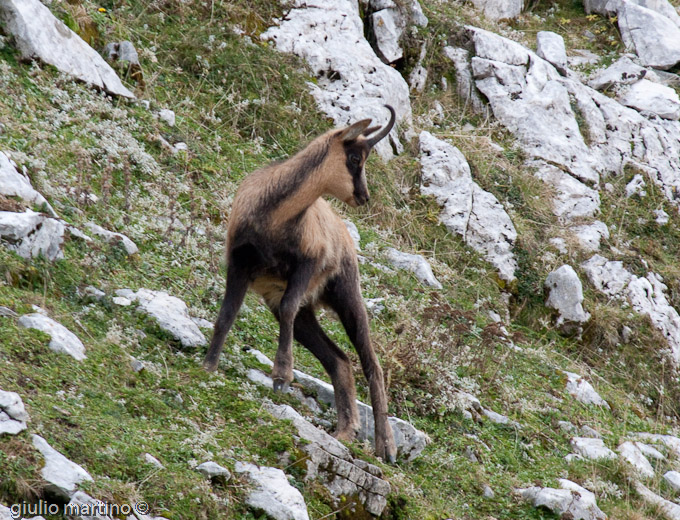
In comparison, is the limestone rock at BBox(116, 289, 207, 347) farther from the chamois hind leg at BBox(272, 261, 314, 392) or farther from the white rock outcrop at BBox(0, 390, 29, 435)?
the white rock outcrop at BBox(0, 390, 29, 435)

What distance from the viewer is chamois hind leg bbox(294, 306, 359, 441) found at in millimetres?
5629

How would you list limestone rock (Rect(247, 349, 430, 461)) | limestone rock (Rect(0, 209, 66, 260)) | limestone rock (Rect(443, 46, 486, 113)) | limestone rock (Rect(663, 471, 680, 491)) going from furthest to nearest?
limestone rock (Rect(443, 46, 486, 113)) < limestone rock (Rect(663, 471, 680, 491)) < limestone rock (Rect(247, 349, 430, 461)) < limestone rock (Rect(0, 209, 66, 260))

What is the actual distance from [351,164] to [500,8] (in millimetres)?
9823

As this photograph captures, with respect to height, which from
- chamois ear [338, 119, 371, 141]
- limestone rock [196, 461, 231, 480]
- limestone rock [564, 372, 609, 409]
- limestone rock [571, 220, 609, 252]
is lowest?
limestone rock [564, 372, 609, 409]

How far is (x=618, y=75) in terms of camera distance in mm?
13586

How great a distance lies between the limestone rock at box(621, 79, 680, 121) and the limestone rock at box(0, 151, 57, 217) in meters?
10.7

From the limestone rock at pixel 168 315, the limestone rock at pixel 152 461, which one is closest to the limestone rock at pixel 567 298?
the limestone rock at pixel 168 315

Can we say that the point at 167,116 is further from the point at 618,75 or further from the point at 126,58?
the point at 618,75

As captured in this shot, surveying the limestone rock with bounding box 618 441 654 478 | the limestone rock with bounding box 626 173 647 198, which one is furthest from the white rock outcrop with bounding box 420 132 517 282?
the limestone rock with bounding box 618 441 654 478

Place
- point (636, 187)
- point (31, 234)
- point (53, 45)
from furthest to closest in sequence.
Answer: point (636, 187) < point (53, 45) < point (31, 234)

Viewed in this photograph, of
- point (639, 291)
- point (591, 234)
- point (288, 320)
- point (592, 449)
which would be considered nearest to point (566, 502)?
point (592, 449)

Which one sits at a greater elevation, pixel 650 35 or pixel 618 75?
pixel 650 35

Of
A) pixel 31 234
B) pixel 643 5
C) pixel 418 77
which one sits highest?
pixel 643 5

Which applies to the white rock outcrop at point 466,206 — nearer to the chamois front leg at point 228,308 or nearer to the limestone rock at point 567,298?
the limestone rock at point 567,298
